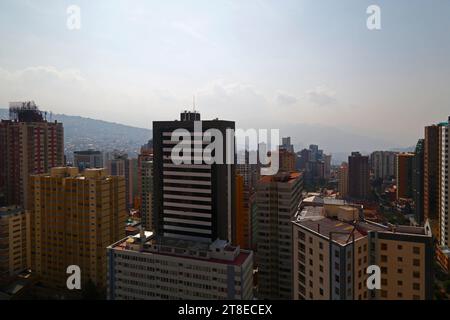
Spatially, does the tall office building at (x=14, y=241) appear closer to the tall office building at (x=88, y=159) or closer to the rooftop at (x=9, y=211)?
the rooftop at (x=9, y=211)

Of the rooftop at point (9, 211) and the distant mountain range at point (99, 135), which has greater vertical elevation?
the distant mountain range at point (99, 135)

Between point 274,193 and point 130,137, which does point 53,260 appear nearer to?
point 274,193

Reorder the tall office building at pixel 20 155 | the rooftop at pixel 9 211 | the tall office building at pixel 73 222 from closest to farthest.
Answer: the tall office building at pixel 73 222
the rooftop at pixel 9 211
the tall office building at pixel 20 155

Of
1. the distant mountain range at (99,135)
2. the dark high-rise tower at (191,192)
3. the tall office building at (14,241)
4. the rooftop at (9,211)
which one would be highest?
the distant mountain range at (99,135)

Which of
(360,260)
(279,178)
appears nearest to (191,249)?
(360,260)

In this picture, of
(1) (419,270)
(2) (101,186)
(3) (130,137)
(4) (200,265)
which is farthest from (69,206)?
(3) (130,137)

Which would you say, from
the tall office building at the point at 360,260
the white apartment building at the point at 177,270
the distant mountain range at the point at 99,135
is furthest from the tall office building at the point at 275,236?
the distant mountain range at the point at 99,135
